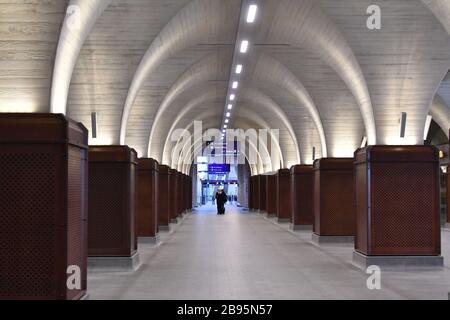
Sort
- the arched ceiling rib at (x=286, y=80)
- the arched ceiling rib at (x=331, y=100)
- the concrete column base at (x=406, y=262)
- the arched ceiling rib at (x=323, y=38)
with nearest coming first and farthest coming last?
the concrete column base at (x=406, y=262)
the arched ceiling rib at (x=323, y=38)
the arched ceiling rib at (x=331, y=100)
the arched ceiling rib at (x=286, y=80)

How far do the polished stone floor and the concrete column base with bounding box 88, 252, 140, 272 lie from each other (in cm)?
31

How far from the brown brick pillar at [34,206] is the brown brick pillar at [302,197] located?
749 inches

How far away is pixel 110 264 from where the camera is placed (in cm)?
1527

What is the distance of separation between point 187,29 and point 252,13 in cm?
170

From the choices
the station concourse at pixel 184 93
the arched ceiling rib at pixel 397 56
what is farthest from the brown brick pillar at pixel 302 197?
the arched ceiling rib at pixel 397 56

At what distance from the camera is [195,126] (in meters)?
39.9

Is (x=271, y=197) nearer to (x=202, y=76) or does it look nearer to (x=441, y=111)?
(x=441, y=111)

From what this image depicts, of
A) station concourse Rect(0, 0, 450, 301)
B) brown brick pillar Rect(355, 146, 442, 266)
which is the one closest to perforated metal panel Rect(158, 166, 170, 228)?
station concourse Rect(0, 0, 450, 301)

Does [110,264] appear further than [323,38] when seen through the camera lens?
No

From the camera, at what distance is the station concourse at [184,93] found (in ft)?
30.3

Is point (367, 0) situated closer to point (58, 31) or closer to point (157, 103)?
point (58, 31)

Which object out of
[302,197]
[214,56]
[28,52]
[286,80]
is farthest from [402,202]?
[302,197]

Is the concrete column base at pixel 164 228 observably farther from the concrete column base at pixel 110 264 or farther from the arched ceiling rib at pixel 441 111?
the arched ceiling rib at pixel 441 111
